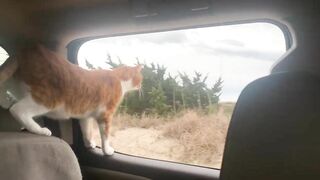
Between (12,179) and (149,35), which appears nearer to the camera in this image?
(12,179)

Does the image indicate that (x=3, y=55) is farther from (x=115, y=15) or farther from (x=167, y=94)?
(x=167, y=94)

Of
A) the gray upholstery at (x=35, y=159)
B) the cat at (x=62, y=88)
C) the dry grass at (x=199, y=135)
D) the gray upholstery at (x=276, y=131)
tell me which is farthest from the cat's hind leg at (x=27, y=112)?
the gray upholstery at (x=276, y=131)

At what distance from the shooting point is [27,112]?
2004 mm

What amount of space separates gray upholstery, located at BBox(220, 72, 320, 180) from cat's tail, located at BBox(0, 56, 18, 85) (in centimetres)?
102

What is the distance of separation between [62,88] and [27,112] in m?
0.17

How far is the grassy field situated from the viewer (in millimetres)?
1925

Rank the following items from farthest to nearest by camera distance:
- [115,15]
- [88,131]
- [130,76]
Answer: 1. [88,131]
2. [130,76]
3. [115,15]

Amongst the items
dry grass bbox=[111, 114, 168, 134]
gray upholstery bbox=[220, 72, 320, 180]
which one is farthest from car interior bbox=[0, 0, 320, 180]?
dry grass bbox=[111, 114, 168, 134]

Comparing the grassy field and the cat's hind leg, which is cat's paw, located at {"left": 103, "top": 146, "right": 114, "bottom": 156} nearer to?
the grassy field

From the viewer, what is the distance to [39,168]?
1603 mm

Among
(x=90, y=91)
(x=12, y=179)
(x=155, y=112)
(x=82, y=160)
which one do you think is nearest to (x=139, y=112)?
(x=155, y=112)

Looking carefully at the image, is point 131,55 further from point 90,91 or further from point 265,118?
point 265,118

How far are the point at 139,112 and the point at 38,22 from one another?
57cm

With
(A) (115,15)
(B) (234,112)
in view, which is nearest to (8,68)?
(A) (115,15)
